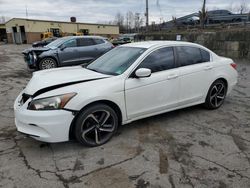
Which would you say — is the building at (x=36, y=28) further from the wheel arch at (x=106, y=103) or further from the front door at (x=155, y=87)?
the wheel arch at (x=106, y=103)

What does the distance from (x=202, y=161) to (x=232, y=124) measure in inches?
64.0

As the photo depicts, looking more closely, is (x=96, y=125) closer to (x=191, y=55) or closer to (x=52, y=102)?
(x=52, y=102)

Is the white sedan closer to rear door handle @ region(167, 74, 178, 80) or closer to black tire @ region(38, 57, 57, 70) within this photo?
rear door handle @ region(167, 74, 178, 80)

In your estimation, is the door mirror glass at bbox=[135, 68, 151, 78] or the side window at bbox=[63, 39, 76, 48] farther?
the side window at bbox=[63, 39, 76, 48]

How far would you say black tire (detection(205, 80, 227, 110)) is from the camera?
513 cm

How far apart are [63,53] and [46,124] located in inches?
303

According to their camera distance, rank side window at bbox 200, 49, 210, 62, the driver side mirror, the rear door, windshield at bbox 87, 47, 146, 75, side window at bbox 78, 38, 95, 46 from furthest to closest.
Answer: side window at bbox 78, 38, 95, 46 < the driver side mirror < side window at bbox 200, 49, 210, 62 < the rear door < windshield at bbox 87, 47, 146, 75

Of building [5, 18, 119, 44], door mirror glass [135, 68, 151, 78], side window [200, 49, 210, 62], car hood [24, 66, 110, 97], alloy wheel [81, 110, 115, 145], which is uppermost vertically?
building [5, 18, 119, 44]

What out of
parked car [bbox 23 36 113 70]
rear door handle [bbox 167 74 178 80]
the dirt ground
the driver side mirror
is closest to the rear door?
rear door handle [bbox 167 74 178 80]

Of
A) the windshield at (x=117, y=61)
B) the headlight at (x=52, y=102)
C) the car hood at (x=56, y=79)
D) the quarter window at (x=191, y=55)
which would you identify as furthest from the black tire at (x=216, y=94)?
the headlight at (x=52, y=102)

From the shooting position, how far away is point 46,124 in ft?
10.7

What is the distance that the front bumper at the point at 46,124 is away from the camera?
3.27m

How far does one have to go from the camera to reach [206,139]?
395 cm

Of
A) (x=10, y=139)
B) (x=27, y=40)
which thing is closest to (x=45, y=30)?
(x=27, y=40)
